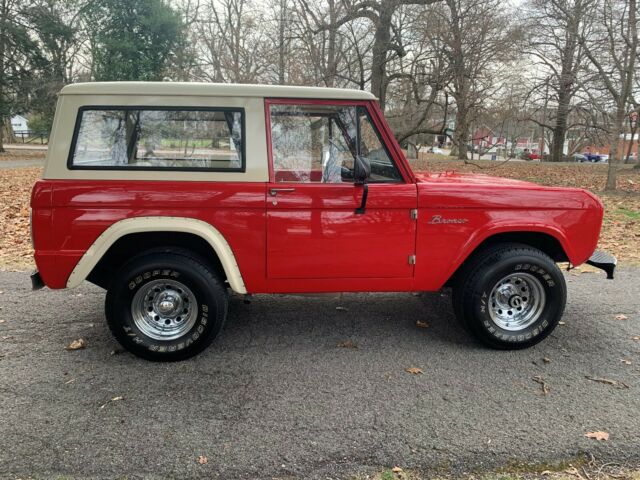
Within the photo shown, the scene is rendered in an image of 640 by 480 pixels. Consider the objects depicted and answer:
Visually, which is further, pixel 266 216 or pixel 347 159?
pixel 347 159

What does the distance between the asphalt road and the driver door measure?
72 centimetres

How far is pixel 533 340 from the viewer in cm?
383

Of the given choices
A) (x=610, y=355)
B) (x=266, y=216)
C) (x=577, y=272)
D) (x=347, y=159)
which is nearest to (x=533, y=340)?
(x=610, y=355)

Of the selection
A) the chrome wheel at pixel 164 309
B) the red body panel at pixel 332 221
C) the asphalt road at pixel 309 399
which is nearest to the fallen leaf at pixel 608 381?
the asphalt road at pixel 309 399

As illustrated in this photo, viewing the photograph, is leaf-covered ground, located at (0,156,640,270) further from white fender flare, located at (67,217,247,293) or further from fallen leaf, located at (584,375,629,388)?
fallen leaf, located at (584,375,629,388)

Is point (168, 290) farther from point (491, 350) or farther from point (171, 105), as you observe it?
point (491, 350)

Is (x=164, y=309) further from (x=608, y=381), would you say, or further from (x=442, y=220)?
(x=608, y=381)

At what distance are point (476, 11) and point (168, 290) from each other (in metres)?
13.9

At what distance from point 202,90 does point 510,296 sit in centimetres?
285

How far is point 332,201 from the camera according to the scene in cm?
355

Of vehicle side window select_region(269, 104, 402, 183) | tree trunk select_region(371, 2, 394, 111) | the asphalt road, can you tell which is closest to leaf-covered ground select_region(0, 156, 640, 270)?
the asphalt road

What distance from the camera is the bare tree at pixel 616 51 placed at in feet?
39.7

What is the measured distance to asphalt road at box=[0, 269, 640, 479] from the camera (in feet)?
8.43

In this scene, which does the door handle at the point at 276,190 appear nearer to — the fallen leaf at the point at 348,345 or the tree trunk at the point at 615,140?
the fallen leaf at the point at 348,345
